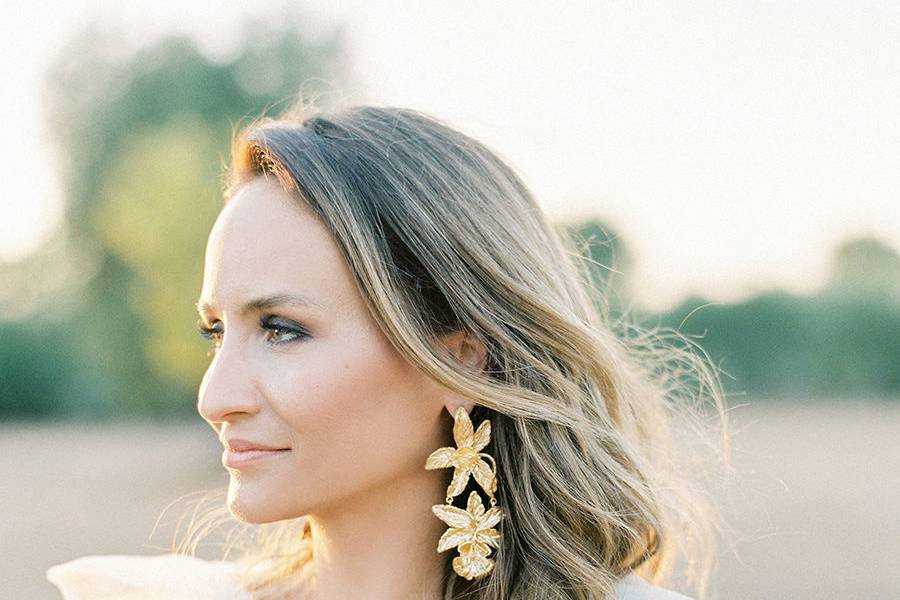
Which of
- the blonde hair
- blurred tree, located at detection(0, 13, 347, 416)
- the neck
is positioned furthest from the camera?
blurred tree, located at detection(0, 13, 347, 416)

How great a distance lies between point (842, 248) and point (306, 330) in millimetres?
28972

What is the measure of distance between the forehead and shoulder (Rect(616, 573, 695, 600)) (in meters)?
1.06

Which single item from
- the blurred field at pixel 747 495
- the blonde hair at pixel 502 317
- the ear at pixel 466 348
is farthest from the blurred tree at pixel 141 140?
the ear at pixel 466 348

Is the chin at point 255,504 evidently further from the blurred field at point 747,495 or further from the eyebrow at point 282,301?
the blurred field at point 747,495

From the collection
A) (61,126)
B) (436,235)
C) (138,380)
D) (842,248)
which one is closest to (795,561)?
(436,235)

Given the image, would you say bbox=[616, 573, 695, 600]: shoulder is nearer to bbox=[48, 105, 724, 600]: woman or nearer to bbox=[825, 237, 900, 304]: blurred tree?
bbox=[48, 105, 724, 600]: woman

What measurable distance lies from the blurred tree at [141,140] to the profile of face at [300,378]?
1621cm

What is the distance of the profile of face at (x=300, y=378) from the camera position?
263cm

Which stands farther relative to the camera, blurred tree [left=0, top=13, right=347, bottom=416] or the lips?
blurred tree [left=0, top=13, right=347, bottom=416]

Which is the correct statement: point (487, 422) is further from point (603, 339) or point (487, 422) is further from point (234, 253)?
point (234, 253)

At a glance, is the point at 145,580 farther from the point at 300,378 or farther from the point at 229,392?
the point at 300,378

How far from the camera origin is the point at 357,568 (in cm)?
289

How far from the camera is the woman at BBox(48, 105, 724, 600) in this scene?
2.66m

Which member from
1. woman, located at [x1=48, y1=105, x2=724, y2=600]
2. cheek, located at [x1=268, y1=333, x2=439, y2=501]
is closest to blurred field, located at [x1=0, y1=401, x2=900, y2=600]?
woman, located at [x1=48, y1=105, x2=724, y2=600]
